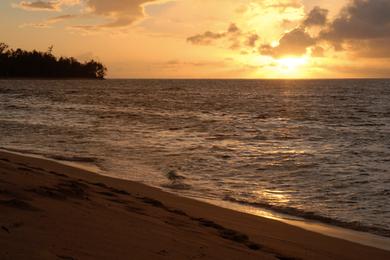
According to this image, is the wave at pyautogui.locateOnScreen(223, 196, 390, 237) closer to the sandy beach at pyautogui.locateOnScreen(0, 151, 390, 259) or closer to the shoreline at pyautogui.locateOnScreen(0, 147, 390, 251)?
the shoreline at pyautogui.locateOnScreen(0, 147, 390, 251)

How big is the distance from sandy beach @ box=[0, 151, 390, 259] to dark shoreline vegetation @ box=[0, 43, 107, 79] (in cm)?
15983

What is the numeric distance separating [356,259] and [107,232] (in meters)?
3.60

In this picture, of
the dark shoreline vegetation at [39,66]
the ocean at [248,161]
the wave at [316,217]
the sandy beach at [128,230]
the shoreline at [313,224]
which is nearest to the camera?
the sandy beach at [128,230]

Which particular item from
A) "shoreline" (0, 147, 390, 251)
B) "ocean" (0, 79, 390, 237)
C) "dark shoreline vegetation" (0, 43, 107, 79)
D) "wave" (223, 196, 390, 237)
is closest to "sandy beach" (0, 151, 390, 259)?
"shoreline" (0, 147, 390, 251)

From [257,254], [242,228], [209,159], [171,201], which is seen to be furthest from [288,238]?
[209,159]

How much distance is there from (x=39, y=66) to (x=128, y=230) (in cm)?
17575

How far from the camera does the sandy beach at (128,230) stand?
4.61 m

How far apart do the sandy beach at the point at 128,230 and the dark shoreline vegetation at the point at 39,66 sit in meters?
160

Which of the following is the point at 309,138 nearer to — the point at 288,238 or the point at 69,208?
the point at 288,238

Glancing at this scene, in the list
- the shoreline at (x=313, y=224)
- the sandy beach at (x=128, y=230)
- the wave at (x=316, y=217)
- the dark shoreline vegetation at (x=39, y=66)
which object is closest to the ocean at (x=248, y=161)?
the wave at (x=316, y=217)

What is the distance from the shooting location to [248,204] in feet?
32.8

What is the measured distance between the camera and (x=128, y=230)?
5570 millimetres

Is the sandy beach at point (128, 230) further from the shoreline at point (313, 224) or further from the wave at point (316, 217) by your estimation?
the wave at point (316, 217)

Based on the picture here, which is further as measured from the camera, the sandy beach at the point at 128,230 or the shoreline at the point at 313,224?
the shoreline at the point at 313,224
